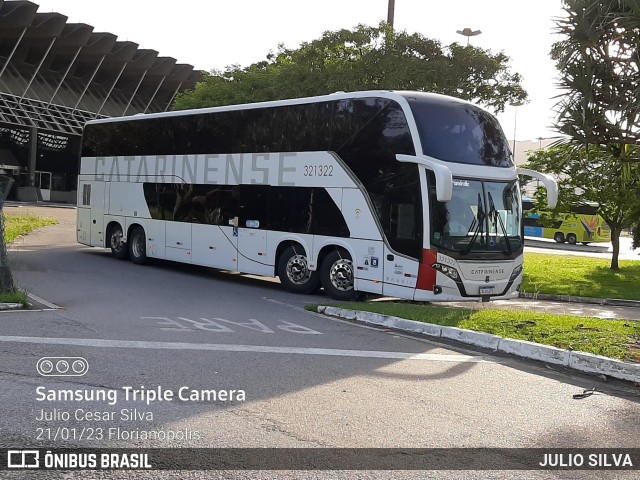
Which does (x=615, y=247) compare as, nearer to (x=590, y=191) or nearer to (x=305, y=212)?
(x=590, y=191)

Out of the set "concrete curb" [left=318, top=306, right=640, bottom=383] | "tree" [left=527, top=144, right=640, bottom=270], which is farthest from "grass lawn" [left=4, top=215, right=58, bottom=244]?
"tree" [left=527, top=144, right=640, bottom=270]

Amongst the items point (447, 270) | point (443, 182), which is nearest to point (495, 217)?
point (447, 270)

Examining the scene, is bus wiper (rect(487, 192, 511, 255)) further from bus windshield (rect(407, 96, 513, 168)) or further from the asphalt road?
the asphalt road

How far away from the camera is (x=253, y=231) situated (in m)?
16.2

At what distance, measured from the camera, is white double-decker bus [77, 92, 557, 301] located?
1300cm

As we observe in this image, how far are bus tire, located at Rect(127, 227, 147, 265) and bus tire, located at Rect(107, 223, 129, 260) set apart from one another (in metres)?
0.25

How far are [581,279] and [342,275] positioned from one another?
35.0 ft

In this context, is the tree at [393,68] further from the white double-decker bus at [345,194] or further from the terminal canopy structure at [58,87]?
the terminal canopy structure at [58,87]

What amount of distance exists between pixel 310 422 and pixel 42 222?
3145 centimetres

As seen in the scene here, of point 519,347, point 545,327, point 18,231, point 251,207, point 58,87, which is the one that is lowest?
point 519,347

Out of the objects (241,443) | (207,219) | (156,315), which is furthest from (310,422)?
(207,219)

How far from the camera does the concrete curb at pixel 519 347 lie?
8172 millimetres

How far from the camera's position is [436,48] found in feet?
79.4

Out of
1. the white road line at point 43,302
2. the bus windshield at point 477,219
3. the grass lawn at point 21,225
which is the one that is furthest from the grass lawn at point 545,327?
the grass lawn at point 21,225
